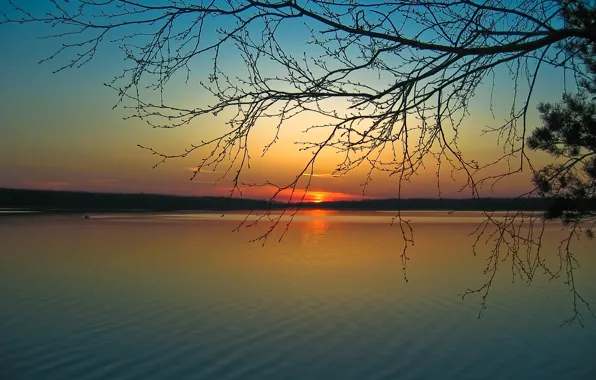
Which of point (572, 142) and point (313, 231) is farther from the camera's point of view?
point (313, 231)

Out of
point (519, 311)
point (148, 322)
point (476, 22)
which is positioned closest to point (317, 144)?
point (476, 22)

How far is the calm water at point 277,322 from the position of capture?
5910mm

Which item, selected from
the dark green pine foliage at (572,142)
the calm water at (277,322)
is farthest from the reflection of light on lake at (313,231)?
the dark green pine foliage at (572,142)

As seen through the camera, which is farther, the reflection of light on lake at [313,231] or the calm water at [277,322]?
the reflection of light on lake at [313,231]

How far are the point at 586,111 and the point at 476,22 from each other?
11.8 ft

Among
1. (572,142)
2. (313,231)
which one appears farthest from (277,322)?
(313,231)

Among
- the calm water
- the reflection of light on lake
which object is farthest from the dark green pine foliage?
the reflection of light on lake

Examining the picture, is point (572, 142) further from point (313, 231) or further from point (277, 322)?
point (313, 231)

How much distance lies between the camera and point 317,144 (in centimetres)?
318

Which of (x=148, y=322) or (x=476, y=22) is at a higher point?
(x=476, y=22)

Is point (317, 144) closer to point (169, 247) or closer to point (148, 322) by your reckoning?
point (148, 322)

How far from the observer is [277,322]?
309 inches

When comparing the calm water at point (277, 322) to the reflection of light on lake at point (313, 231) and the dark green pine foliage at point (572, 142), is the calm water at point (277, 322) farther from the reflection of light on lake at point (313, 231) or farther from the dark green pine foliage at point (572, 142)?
the reflection of light on lake at point (313, 231)

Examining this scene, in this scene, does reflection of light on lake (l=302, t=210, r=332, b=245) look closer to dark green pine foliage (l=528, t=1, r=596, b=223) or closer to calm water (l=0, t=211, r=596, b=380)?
calm water (l=0, t=211, r=596, b=380)
